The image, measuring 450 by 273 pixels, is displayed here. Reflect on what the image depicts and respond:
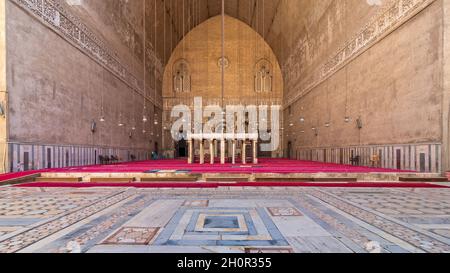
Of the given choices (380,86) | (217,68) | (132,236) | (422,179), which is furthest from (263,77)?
(132,236)

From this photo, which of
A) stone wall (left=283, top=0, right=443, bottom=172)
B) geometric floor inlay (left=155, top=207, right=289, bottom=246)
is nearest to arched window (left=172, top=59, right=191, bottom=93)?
stone wall (left=283, top=0, right=443, bottom=172)

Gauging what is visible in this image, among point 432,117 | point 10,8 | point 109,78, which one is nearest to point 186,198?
point 432,117

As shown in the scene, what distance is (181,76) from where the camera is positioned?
2270 centimetres

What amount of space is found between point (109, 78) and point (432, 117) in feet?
41.9

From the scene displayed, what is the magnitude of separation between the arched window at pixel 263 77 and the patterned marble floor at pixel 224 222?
19.1 metres

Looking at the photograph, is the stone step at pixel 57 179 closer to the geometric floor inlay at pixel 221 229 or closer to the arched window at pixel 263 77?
the geometric floor inlay at pixel 221 229

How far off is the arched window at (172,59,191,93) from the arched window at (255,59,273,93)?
19.3 ft

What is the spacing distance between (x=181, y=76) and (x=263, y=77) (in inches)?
278

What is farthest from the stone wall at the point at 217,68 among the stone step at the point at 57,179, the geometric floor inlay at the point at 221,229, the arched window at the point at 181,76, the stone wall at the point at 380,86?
the geometric floor inlay at the point at 221,229

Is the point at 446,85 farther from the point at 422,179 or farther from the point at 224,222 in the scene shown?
the point at 224,222

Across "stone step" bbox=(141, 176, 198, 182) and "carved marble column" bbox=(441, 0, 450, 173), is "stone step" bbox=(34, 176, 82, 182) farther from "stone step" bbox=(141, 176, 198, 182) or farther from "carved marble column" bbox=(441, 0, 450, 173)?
"carved marble column" bbox=(441, 0, 450, 173)

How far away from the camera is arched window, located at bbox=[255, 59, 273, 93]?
22.8m

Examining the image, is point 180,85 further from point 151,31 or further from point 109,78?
point 109,78

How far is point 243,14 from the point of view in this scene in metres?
21.8
